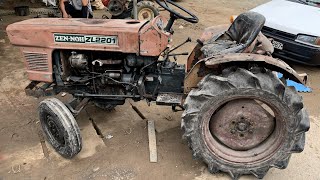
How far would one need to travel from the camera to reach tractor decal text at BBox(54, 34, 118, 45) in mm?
3484

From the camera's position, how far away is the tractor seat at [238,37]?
11.2 feet

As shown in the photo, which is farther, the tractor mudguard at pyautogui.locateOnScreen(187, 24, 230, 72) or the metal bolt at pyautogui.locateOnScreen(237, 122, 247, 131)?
the tractor mudguard at pyautogui.locateOnScreen(187, 24, 230, 72)

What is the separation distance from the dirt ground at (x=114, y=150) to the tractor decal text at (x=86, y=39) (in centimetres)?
124

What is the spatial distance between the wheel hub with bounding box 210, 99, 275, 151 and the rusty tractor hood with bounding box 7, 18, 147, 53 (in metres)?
1.15

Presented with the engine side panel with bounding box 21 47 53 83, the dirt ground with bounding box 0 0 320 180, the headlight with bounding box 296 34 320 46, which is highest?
the engine side panel with bounding box 21 47 53 83

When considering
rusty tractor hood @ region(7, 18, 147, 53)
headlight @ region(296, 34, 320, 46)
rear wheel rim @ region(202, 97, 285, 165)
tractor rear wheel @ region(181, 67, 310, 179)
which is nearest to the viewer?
tractor rear wheel @ region(181, 67, 310, 179)

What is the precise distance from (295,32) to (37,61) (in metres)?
4.40

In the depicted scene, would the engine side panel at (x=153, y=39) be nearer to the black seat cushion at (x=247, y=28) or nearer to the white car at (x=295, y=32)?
the black seat cushion at (x=247, y=28)

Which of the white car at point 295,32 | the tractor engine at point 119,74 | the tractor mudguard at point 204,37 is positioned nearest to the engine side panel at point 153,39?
the tractor engine at point 119,74

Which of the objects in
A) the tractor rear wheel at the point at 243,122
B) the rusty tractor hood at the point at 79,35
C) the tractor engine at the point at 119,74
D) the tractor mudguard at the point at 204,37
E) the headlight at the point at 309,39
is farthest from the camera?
the headlight at the point at 309,39

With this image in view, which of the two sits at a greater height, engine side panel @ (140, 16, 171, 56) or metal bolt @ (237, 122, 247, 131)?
engine side panel @ (140, 16, 171, 56)

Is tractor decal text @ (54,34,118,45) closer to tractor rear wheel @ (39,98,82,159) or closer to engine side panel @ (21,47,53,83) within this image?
engine side panel @ (21,47,53,83)

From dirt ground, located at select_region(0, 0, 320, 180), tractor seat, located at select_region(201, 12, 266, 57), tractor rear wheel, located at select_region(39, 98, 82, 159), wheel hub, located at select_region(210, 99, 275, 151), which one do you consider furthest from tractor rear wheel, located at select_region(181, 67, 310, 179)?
tractor rear wheel, located at select_region(39, 98, 82, 159)

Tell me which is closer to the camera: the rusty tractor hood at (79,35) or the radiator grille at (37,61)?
the rusty tractor hood at (79,35)
